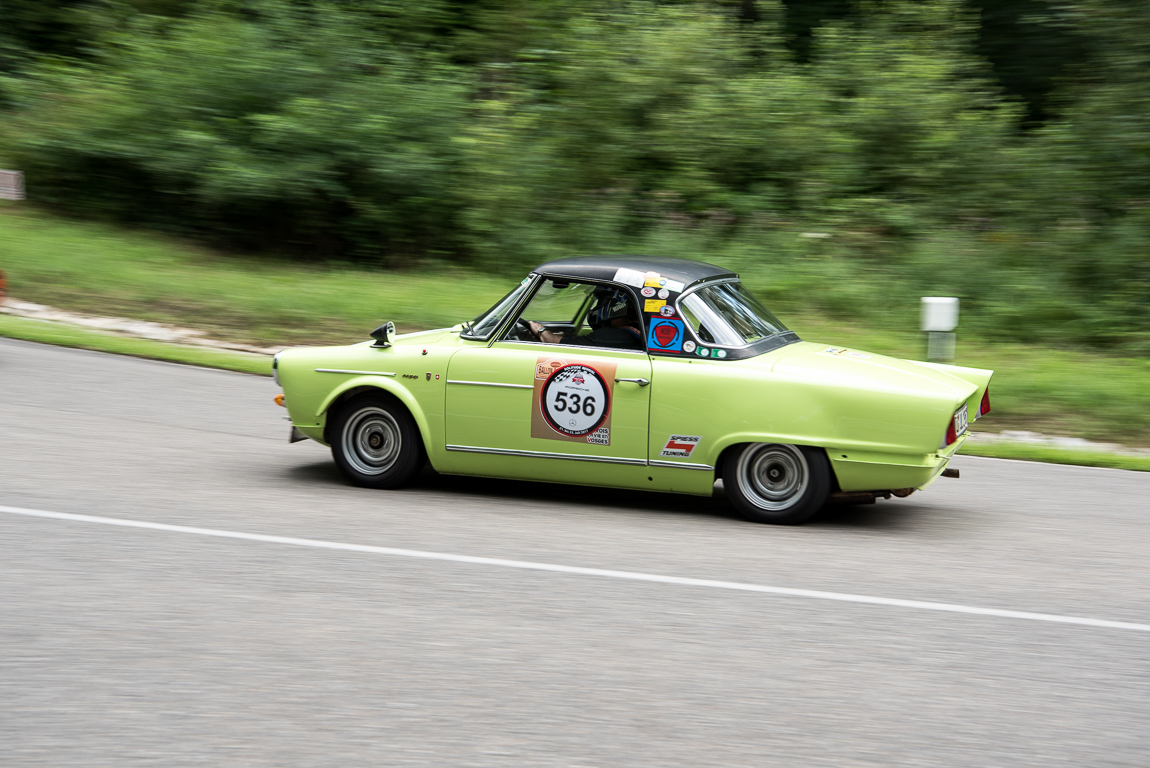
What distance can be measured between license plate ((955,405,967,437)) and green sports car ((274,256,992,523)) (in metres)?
0.02

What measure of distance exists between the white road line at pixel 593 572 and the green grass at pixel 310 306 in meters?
5.50

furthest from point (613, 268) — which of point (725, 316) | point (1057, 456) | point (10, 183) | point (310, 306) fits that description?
point (10, 183)

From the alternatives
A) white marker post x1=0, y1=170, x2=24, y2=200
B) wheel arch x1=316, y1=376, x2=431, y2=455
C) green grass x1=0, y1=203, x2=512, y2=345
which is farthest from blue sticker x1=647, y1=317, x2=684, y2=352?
white marker post x1=0, y1=170, x2=24, y2=200

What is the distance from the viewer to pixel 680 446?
682 centimetres

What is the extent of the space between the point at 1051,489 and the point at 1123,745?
4539mm

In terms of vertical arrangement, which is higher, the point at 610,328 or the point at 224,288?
the point at 224,288

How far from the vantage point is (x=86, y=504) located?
6.82 m

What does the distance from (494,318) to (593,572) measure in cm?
220

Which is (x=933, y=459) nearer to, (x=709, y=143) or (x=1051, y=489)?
(x=1051, y=489)

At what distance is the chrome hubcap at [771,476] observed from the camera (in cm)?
678

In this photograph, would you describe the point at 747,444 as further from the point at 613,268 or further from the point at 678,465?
the point at 613,268

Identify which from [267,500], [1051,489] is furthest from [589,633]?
[1051,489]

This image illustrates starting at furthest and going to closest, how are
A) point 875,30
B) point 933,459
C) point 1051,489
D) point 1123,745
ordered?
point 875,30 → point 1051,489 → point 933,459 → point 1123,745

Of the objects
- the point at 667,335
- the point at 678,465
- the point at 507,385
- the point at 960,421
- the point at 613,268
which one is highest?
the point at 613,268
